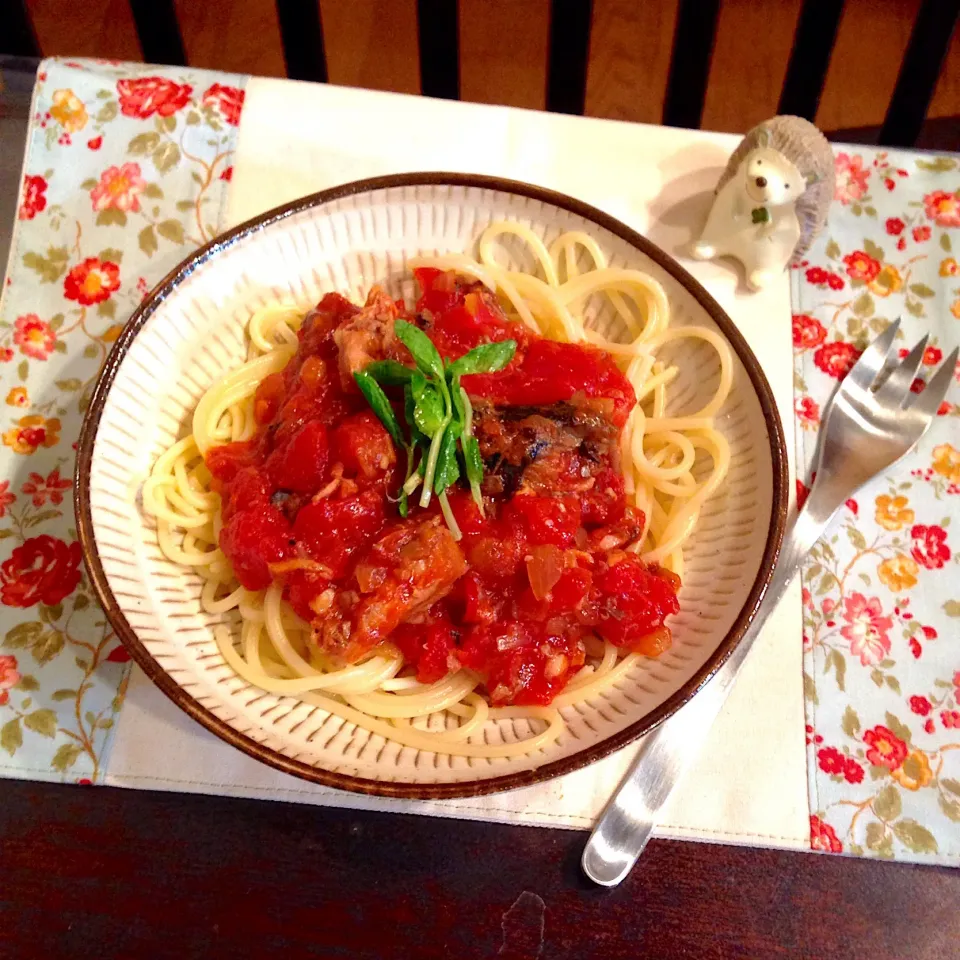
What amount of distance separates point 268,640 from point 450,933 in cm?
116

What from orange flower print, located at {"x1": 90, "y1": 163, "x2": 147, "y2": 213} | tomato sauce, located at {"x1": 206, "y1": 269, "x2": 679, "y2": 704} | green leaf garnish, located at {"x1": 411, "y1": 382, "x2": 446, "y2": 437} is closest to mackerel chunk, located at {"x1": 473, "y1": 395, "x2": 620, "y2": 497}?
tomato sauce, located at {"x1": 206, "y1": 269, "x2": 679, "y2": 704}

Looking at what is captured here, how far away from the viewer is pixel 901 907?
280 cm

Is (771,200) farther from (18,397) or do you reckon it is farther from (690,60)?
(18,397)

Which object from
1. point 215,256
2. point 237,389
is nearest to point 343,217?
point 215,256

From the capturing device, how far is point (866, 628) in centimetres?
322

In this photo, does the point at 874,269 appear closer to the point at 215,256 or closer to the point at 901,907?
the point at 901,907

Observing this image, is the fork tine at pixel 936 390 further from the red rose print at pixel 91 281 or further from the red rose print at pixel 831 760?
the red rose print at pixel 91 281

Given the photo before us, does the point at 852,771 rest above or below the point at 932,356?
below

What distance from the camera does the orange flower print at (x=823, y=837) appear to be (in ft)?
9.35

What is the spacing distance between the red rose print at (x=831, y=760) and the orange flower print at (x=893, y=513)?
0.97 m

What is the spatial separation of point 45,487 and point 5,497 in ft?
Answer: 0.51

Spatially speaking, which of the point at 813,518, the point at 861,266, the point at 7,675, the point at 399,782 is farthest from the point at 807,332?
the point at 7,675

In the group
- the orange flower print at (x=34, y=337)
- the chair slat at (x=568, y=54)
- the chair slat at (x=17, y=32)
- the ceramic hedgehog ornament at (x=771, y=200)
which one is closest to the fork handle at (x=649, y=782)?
the ceramic hedgehog ornament at (x=771, y=200)

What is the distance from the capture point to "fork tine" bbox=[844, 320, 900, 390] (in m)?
3.58
